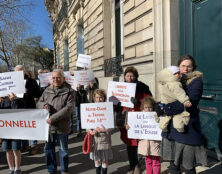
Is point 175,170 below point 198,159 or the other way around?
below

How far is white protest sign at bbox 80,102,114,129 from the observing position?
9.55 ft

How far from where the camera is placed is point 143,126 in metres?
2.95

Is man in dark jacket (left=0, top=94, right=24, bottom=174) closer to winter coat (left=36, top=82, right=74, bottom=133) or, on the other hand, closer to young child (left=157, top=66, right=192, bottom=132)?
winter coat (left=36, top=82, right=74, bottom=133)

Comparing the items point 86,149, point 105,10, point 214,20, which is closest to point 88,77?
point 86,149

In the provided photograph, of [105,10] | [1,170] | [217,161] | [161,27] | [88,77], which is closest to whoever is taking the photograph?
[217,161]

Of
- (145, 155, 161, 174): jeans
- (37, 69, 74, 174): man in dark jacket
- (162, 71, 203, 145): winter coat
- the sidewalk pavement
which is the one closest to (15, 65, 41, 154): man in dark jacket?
the sidewalk pavement

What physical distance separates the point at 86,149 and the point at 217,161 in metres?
2.32

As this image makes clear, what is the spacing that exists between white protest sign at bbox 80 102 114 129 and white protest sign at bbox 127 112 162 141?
0.31 m

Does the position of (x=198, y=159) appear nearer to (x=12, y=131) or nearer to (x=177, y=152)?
(x=177, y=152)

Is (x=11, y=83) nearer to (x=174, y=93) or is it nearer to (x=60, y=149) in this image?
(x=60, y=149)

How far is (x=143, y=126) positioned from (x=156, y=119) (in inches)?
12.0

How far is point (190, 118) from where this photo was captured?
2.30 meters

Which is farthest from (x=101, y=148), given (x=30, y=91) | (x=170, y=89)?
(x=30, y=91)

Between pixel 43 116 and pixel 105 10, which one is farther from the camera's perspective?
pixel 105 10
